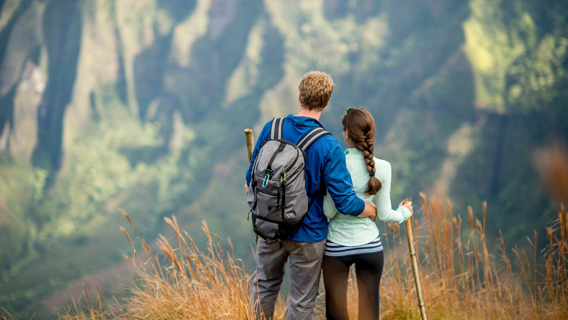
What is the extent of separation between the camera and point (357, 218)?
1.66 metres

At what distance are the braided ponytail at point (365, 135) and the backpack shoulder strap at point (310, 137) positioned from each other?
0.38ft

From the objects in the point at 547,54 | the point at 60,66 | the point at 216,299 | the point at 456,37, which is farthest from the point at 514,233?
the point at 60,66

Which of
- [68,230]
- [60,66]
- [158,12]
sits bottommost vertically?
[68,230]

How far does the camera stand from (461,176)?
57.0 feet

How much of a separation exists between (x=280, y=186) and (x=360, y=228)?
1.26ft

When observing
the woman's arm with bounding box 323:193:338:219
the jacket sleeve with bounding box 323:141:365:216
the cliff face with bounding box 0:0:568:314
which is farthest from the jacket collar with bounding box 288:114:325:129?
the cliff face with bounding box 0:0:568:314

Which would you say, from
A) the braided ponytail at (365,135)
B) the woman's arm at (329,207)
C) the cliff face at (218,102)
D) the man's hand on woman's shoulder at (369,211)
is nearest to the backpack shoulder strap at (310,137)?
the braided ponytail at (365,135)

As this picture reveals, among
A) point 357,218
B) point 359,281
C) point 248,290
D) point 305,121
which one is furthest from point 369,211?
point 248,290

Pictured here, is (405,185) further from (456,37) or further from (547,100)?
(456,37)

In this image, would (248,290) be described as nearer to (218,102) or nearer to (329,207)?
(329,207)

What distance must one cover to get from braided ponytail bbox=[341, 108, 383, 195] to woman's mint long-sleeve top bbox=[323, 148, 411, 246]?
0.09ft

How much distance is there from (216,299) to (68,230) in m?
21.4

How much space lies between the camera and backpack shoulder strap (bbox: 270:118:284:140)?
1.66m

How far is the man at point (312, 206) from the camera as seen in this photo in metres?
1.55
